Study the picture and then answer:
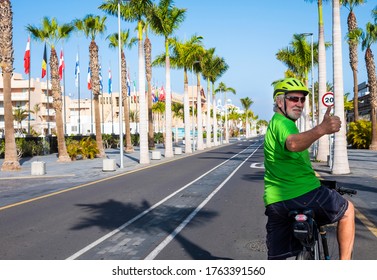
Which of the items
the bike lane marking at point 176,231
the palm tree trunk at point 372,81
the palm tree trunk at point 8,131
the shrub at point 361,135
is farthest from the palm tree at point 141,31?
the shrub at point 361,135

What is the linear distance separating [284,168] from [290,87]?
0.62m

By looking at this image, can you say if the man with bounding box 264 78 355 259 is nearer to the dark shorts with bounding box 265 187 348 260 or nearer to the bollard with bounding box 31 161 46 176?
the dark shorts with bounding box 265 187 348 260

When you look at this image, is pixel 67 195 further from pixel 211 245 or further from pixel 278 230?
pixel 278 230

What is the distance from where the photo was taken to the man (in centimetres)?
329

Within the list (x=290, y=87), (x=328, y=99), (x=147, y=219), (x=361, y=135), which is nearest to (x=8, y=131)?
(x=328, y=99)

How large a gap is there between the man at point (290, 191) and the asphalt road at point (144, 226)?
8.64ft

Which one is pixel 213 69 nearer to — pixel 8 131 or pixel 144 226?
pixel 8 131

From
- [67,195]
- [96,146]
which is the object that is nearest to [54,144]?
[96,146]

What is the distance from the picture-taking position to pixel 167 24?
36125mm

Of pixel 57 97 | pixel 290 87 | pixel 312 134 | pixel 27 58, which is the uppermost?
pixel 27 58

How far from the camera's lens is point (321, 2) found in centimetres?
2147

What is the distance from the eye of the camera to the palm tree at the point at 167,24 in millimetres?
34906
